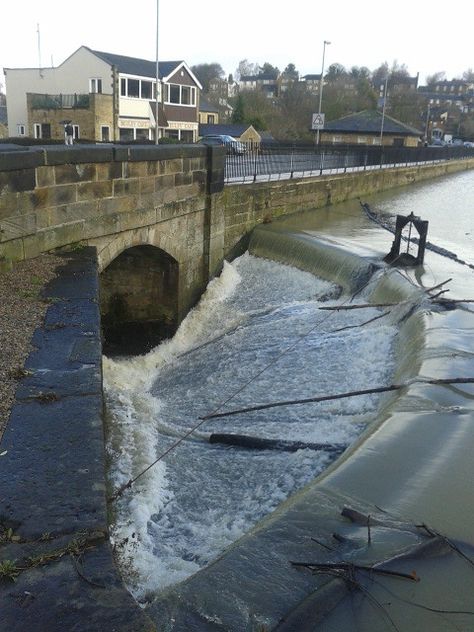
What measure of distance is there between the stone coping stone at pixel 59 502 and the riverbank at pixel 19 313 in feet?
0.27

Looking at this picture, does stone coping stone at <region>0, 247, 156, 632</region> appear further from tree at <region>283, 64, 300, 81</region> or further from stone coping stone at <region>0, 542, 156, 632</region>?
tree at <region>283, 64, 300, 81</region>

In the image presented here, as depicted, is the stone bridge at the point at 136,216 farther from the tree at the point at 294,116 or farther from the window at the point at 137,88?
the tree at the point at 294,116

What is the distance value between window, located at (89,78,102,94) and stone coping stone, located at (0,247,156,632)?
4008 centimetres

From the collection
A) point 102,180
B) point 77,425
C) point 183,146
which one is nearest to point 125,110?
point 183,146

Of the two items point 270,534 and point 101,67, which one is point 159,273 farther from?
point 101,67

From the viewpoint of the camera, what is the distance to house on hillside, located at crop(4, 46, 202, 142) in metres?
39.2

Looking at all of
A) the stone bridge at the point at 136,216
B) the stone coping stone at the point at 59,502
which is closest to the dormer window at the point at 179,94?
the stone bridge at the point at 136,216

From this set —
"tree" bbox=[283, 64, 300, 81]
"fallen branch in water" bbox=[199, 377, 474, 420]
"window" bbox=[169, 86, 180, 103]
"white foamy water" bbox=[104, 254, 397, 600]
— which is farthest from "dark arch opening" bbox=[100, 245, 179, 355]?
"tree" bbox=[283, 64, 300, 81]

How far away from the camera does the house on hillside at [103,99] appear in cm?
3919

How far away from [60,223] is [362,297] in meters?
5.57

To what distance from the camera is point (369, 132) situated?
54.8m

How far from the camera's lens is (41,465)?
3.49m

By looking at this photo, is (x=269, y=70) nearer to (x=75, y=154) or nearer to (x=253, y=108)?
(x=253, y=108)

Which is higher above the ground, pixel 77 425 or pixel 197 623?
pixel 77 425
